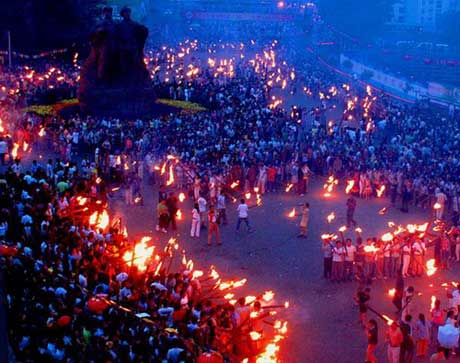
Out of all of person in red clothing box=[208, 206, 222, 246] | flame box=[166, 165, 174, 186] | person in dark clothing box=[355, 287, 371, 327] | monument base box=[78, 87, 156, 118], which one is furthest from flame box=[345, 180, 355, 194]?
monument base box=[78, 87, 156, 118]

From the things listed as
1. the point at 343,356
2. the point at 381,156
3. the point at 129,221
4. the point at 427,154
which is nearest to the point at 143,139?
the point at 129,221

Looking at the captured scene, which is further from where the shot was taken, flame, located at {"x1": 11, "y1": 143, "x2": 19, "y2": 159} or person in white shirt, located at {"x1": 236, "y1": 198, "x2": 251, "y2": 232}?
flame, located at {"x1": 11, "y1": 143, "x2": 19, "y2": 159}

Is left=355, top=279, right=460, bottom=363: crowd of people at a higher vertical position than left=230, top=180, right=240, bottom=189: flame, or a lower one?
higher

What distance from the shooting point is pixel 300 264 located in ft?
60.9

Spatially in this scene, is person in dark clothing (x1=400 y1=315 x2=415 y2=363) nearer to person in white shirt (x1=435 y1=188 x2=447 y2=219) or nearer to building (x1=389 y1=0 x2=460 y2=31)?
person in white shirt (x1=435 y1=188 x2=447 y2=219)

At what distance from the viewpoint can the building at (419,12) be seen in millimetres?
120188

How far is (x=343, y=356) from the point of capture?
45.6 feet

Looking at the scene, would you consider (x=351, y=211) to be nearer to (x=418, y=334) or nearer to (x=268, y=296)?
(x=268, y=296)

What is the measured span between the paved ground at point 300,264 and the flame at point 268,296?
0.18 metres

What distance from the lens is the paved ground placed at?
14.5 m

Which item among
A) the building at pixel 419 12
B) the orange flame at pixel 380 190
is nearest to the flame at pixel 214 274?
the orange flame at pixel 380 190

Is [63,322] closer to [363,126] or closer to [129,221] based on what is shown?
[129,221]

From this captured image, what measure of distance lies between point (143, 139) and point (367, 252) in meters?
13.3

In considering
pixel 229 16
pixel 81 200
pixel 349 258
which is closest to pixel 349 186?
pixel 349 258
